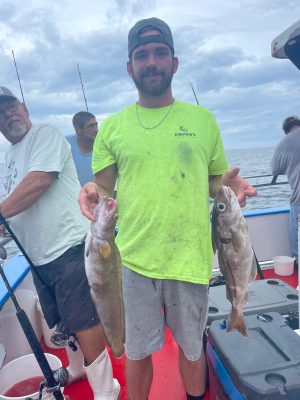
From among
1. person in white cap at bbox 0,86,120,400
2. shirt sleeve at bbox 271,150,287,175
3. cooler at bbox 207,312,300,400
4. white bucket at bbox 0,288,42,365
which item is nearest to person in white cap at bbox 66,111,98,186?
white bucket at bbox 0,288,42,365

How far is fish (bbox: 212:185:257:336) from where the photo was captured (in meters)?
1.84

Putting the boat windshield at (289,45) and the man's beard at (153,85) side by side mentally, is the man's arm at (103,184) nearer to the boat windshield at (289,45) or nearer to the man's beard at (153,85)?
the man's beard at (153,85)

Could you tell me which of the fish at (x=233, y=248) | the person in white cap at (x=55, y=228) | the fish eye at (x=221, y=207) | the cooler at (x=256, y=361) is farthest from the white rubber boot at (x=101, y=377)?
the fish eye at (x=221, y=207)

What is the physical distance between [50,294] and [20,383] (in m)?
0.85

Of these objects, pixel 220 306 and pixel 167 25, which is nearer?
pixel 167 25

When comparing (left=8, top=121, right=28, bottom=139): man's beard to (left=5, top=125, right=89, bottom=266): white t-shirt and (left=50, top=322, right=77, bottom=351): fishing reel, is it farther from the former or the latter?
(left=50, top=322, right=77, bottom=351): fishing reel

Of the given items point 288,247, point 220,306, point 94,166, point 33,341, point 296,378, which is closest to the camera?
point 296,378

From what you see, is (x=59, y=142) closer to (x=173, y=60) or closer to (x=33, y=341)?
(x=173, y=60)

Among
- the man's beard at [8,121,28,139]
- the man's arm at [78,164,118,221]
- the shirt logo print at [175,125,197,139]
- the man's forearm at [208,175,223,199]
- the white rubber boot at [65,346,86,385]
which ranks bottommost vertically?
the white rubber boot at [65,346,86,385]

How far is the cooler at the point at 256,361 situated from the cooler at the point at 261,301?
306 mm

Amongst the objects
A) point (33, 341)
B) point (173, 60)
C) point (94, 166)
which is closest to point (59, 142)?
point (94, 166)

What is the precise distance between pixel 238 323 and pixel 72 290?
48.1 inches

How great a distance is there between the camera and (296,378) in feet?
5.74

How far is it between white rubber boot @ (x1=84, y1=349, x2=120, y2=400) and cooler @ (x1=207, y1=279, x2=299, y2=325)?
0.87 meters
